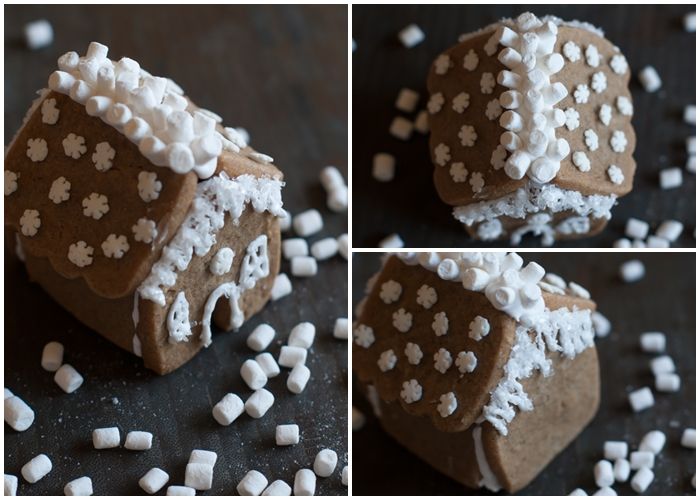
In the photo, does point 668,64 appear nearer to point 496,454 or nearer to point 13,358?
point 496,454

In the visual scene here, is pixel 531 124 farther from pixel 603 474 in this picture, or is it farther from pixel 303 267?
pixel 603 474

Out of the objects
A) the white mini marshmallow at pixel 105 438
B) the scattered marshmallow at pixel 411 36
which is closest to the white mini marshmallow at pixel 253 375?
the white mini marshmallow at pixel 105 438

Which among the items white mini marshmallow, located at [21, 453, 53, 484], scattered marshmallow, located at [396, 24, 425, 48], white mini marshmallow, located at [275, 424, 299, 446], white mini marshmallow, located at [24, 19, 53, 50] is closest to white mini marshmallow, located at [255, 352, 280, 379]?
white mini marshmallow, located at [275, 424, 299, 446]

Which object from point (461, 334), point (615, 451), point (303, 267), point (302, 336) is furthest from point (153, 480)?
point (615, 451)

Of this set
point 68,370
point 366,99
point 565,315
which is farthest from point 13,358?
point 565,315

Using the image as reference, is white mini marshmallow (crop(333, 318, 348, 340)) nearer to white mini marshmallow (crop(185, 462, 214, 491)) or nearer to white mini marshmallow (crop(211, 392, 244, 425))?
white mini marshmallow (crop(211, 392, 244, 425))

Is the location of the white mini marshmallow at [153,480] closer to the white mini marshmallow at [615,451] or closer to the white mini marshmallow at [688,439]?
the white mini marshmallow at [615,451]
